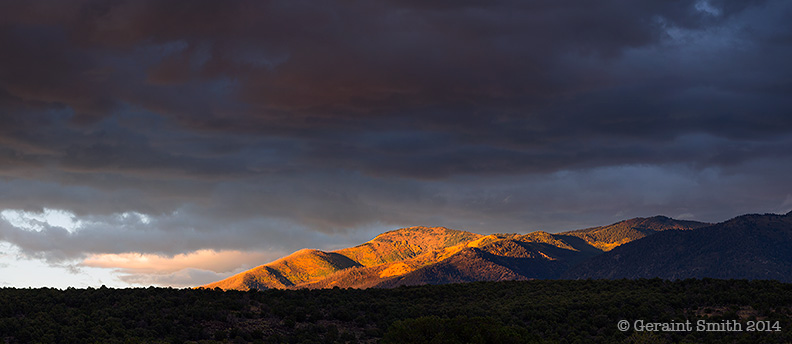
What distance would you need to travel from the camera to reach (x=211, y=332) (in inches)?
3194

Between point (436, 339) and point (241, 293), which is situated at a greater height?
point (241, 293)

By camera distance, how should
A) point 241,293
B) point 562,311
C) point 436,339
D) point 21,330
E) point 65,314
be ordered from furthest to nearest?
point 241,293
point 562,311
point 65,314
point 21,330
point 436,339

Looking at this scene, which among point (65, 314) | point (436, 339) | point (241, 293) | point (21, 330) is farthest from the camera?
point (241, 293)

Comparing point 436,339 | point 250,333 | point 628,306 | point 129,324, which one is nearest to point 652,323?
point 628,306

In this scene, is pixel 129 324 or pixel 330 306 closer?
pixel 129 324

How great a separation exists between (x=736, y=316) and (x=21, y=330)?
8158 centimetres

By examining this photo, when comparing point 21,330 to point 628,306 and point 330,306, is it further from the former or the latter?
point 628,306

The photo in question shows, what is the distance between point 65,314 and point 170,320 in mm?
11406

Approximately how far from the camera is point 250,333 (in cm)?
8175

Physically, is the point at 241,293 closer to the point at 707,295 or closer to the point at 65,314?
the point at 65,314

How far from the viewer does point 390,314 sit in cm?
9644

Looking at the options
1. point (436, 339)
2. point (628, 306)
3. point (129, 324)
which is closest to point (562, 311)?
point (628, 306)

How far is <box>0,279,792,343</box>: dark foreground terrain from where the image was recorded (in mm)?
72125

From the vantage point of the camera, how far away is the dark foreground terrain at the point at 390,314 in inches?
2840
